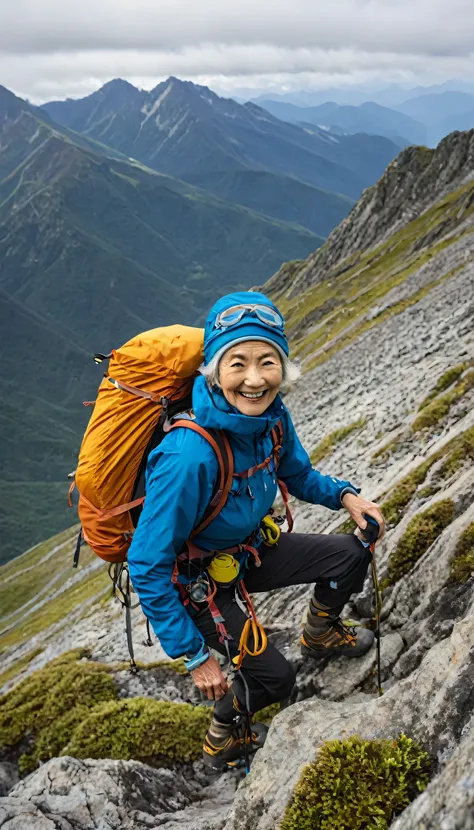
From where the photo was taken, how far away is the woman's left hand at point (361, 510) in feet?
27.0

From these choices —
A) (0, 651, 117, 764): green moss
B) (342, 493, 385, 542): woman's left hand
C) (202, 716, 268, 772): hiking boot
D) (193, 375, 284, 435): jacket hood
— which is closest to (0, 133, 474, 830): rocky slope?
(202, 716, 268, 772): hiking boot

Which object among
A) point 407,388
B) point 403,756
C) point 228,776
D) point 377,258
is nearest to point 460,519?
point 403,756

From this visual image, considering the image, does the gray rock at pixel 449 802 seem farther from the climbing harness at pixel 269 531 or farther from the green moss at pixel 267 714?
the green moss at pixel 267 714

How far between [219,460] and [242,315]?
1.77m

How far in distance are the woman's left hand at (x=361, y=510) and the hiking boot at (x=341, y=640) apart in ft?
5.35

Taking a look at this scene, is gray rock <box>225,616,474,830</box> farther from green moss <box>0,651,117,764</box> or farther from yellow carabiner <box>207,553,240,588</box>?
green moss <box>0,651,117,764</box>

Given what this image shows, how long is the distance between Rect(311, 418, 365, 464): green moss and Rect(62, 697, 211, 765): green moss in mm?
17777

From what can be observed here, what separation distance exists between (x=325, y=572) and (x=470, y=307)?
85.8ft

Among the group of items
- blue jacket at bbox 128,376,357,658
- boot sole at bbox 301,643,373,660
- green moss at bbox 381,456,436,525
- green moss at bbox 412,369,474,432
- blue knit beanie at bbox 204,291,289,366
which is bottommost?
boot sole at bbox 301,643,373,660

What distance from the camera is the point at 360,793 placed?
5.06 metres

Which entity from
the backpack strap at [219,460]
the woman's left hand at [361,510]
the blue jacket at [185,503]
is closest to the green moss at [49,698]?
the blue jacket at [185,503]

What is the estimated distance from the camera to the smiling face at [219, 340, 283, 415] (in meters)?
6.85

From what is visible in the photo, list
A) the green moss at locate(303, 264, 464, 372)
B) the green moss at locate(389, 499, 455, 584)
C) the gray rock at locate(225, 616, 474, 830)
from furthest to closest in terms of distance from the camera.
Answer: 1. the green moss at locate(303, 264, 464, 372)
2. the green moss at locate(389, 499, 455, 584)
3. the gray rock at locate(225, 616, 474, 830)

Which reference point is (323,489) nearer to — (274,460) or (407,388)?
(274,460)
